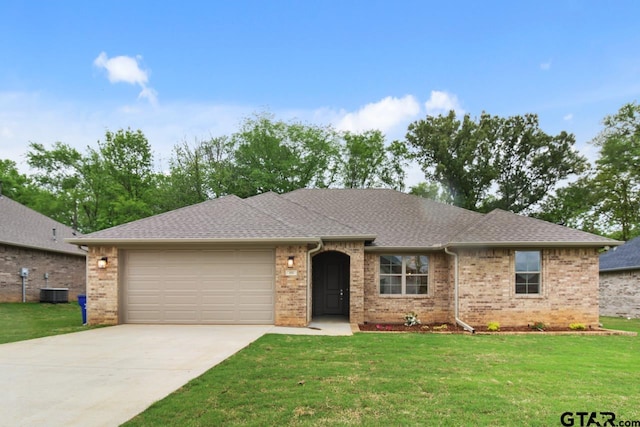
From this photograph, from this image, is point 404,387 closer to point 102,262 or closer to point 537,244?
point 537,244

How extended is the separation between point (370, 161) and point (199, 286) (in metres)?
23.7

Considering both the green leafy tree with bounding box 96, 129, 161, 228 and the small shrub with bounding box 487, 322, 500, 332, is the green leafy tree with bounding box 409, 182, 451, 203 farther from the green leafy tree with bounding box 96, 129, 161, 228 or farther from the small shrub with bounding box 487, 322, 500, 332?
the small shrub with bounding box 487, 322, 500, 332

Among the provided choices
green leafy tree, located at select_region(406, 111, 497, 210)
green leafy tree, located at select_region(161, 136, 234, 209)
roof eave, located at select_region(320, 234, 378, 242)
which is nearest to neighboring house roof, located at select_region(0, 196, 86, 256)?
green leafy tree, located at select_region(161, 136, 234, 209)

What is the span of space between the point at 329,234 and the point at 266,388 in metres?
7.17

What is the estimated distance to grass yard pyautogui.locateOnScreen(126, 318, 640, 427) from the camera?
4422 millimetres

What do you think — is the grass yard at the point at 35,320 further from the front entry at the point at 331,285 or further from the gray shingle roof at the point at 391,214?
the gray shingle roof at the point at 391,214

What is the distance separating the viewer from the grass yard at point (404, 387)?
14.5 ft

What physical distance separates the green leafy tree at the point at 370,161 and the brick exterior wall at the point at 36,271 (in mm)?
19302

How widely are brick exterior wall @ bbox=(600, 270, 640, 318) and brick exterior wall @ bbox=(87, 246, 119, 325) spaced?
1978cm

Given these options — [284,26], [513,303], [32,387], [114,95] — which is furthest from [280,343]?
[114,95]

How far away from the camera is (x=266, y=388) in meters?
5.44

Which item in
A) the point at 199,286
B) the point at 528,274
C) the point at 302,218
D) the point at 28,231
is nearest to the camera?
the point at 199,286

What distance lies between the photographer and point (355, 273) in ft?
41.1

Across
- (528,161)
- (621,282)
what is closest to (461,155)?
(528,161)
